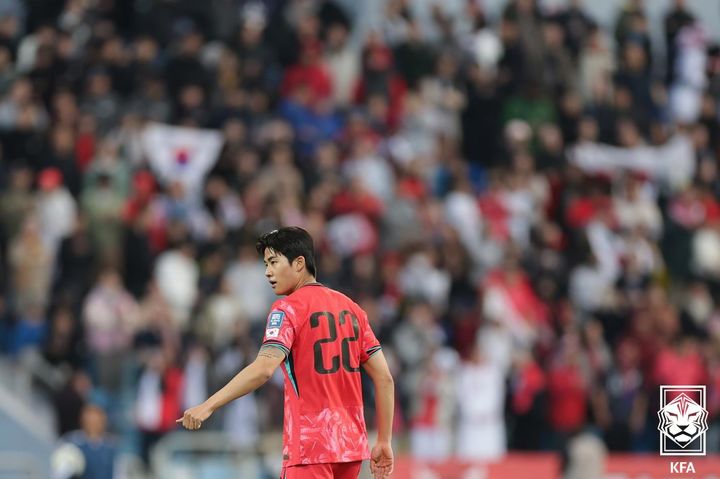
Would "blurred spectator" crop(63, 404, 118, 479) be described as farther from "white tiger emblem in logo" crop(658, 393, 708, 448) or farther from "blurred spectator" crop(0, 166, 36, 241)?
"white tiger emblem in logo" crop(658, 393, 708, 448)

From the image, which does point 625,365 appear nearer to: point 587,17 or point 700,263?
point 700,263

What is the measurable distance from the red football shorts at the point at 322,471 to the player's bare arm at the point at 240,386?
0.63 meters

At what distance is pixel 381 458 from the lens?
8.72 metres

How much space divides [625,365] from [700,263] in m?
2.60

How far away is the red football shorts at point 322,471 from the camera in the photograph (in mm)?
8406

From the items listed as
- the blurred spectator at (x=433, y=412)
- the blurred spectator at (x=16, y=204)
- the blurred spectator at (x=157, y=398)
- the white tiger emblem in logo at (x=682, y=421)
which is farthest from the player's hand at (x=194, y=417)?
the blurred spectator at (x=16, y=204)

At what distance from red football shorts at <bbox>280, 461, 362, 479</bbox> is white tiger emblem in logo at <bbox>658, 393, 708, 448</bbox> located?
15.6ft

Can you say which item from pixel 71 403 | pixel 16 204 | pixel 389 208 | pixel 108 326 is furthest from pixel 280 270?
pixel 389 208

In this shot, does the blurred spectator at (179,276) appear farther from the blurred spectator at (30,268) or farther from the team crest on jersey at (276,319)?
the team crest on jersey at (276,319)

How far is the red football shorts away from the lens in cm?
841

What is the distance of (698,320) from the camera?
20.0 metres

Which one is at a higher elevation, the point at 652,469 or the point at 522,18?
the point at 522,18

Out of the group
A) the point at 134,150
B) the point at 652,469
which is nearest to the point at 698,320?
the point at 652,469

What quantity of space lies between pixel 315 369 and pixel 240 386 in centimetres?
62
